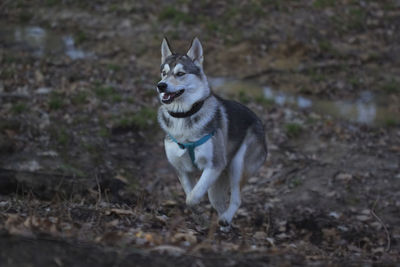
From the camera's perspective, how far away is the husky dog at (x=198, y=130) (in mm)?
4715

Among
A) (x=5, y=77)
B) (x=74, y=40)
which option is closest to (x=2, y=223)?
(x=5, y=77)

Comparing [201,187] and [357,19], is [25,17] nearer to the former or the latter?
[357,19]

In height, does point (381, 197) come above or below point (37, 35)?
below

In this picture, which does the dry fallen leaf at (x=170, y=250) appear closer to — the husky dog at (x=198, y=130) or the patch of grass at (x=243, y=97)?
the husky dog at (x=198, y=130)

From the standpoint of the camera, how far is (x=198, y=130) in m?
4.77

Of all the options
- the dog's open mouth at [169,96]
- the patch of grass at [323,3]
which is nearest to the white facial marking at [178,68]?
the dog's open mouth at [169,96]

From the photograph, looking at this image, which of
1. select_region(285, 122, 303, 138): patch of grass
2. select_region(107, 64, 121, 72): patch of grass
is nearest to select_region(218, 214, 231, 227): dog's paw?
select_region(285, 122, 303, 138): patch of grass

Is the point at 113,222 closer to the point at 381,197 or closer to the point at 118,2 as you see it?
the point at 381,197

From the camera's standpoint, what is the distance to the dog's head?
4680 mm

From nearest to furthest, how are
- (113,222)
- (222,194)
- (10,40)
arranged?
(113,222) < (222,194) < (10,40)

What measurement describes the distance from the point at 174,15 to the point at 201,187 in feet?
32.5

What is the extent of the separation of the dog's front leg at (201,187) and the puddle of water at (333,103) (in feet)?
19.0

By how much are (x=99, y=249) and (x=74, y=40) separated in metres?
10.9

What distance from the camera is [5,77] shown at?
31.6 ft
